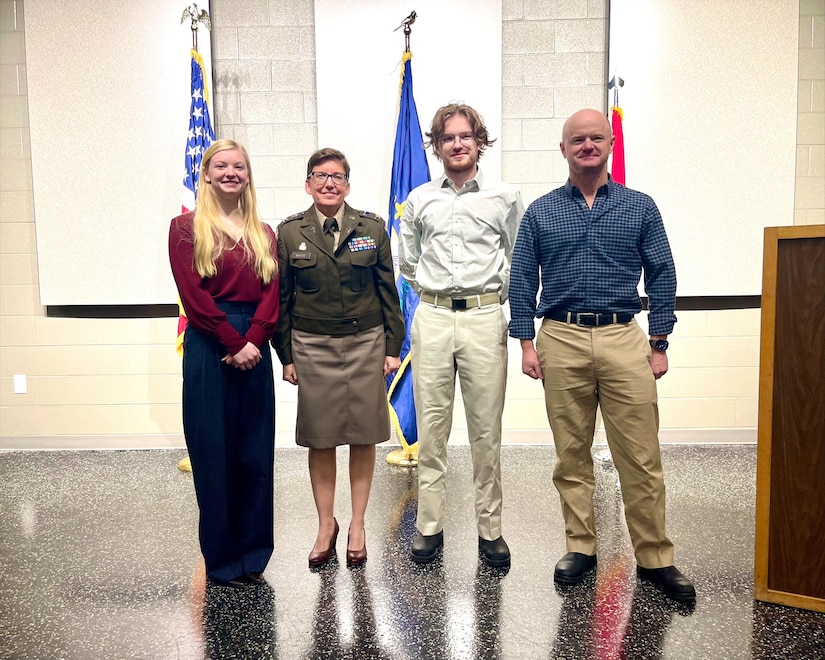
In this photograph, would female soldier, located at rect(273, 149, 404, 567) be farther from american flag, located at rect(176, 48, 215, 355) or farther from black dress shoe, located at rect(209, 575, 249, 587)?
american flag, located at rect(176, 48, 215, 355)

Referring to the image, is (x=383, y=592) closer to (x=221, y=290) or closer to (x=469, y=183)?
(x=221, y=290)

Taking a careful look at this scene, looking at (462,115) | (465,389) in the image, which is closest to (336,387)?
(465,389)

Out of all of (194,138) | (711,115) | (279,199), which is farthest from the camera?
(279,199)

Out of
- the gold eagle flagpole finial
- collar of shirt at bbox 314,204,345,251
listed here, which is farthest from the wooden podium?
the gold eagle flagpole finial

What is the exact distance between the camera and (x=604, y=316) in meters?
2.14

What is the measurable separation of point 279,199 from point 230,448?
223 cm

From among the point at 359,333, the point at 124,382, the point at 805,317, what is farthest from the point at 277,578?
the point at 124,382

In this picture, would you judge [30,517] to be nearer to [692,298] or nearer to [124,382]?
[124,382]

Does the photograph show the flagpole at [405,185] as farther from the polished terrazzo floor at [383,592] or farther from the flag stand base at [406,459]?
the polished terrazzo floor at [383,592]

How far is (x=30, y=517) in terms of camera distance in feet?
9.85

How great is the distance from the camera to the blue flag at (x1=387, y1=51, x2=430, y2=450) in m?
3.73

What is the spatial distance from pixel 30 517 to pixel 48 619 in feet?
3.58

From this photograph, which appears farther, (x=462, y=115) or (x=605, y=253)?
(x=462, y=115)

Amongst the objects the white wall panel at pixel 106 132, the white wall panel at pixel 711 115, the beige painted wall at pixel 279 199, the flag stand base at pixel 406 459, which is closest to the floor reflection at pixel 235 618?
the flag stand base at pixel 406 459
